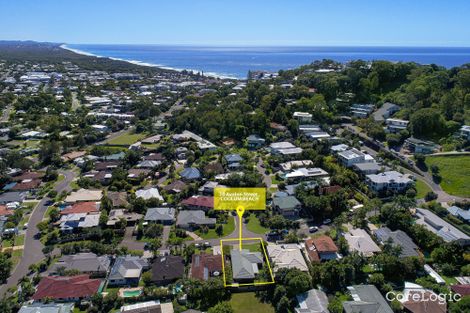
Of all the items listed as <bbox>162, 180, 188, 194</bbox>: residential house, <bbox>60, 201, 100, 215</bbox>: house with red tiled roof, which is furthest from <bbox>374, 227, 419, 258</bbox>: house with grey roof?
<bbox>60, 201, 100, 215</bbox>: house with red tiled roof

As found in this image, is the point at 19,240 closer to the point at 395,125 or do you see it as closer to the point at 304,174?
the point at 304,174

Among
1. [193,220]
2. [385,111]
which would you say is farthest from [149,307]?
[385,111]

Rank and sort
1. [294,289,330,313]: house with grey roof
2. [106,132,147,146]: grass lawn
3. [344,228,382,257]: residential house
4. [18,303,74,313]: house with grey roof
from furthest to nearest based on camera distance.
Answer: [106,132,147,146]: grass lawn
[344,228,382,257]: residential house
[294,289,330,313]: house with grey roof
[18,303,74,313]: house with grey roof

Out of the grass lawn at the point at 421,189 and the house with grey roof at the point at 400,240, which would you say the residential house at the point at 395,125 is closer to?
the grass lawn at the point at 421,189

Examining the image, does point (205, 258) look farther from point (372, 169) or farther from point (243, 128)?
point (243, 128)

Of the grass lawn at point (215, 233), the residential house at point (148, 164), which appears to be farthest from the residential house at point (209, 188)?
the residential house at point (148, 164)

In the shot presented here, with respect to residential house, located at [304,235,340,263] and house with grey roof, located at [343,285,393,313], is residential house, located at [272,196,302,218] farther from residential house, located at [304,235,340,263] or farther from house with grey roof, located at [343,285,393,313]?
house with grey roof, located at [343,285,393,313]
